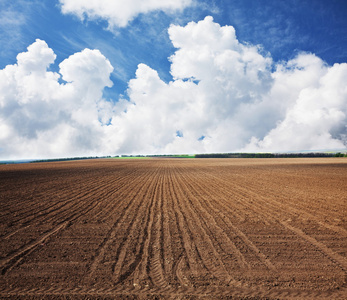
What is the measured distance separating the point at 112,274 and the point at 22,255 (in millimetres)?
2828

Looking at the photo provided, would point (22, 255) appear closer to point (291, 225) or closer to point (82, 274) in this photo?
point (82, 274)

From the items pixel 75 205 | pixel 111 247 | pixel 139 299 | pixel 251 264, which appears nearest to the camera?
pixel 139 299

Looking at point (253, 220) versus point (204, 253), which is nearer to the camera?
point (204, 253)

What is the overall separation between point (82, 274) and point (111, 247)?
126 cm

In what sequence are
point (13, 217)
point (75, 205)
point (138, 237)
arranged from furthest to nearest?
point (75, 205) → point (13, 217) → point (138, 237)

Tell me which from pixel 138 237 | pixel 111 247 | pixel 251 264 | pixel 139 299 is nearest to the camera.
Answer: pixel 139 299

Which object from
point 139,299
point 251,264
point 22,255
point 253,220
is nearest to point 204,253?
point 251,264

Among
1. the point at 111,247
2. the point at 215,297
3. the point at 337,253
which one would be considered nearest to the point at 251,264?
the point at 215,297

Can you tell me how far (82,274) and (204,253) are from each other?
2980 mm

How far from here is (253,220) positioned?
780 centimetres

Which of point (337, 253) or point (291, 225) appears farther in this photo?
point (291, 225)

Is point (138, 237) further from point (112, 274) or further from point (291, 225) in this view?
point (291, 225)

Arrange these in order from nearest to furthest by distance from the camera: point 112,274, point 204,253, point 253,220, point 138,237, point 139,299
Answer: point 139,299 → point 112,274 → point 204,253 → point 138,237 → point 253,220

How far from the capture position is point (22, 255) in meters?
5.21
